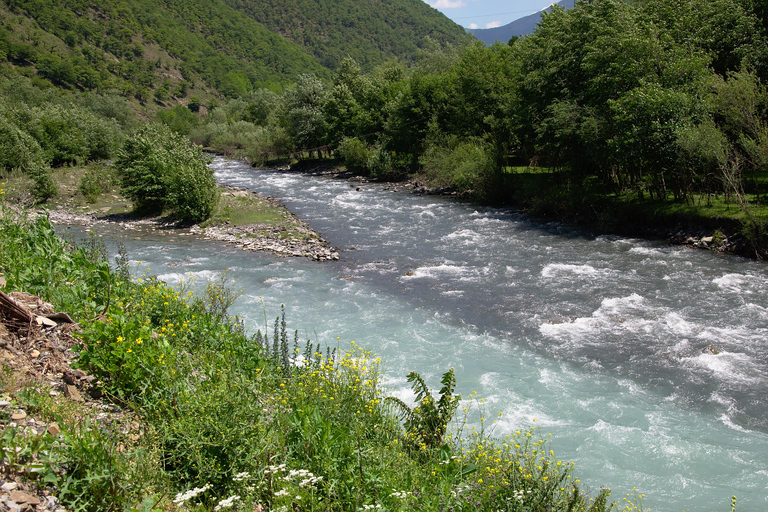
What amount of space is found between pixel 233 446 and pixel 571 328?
11.6m

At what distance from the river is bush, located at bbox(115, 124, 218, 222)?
3.57 m

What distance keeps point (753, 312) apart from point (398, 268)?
1199 centimetres

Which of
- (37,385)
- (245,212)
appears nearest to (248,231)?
(245,212)

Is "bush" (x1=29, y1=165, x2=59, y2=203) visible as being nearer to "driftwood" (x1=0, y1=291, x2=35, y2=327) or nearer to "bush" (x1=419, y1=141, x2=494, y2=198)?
"bush" (x1=419, y1=141, x2=494, y2=198)

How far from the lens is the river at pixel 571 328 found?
8.95 m

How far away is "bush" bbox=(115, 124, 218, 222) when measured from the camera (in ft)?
90.1

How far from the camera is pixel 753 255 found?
18969 mm

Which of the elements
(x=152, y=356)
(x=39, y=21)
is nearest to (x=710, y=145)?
(x=152, y=356)

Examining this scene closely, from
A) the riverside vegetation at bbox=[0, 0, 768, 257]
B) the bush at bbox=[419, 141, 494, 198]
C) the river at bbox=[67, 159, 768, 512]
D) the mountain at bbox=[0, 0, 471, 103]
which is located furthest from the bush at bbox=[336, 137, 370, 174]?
the mountain at bbox=[0, 0, 471, 103]

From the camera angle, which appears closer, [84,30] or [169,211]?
[169,211]

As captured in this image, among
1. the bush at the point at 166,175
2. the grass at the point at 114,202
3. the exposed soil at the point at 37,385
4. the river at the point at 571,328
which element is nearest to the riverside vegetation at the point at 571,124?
the bush at the point at 166,175

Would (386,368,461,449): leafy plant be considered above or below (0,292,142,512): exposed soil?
below

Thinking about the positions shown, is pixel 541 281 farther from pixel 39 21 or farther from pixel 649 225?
pixel 39 21

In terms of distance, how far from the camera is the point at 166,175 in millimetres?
28234
